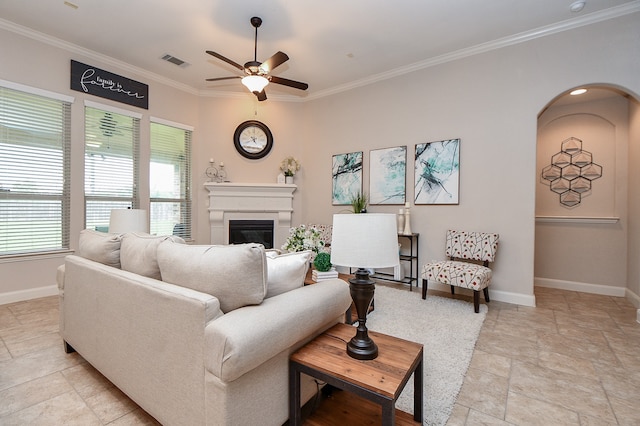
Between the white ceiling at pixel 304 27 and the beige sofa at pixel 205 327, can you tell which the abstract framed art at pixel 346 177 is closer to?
the white ceiling at pixel 304 27

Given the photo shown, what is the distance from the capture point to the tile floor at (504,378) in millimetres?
1537

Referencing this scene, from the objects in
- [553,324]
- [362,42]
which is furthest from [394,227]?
[362,42]

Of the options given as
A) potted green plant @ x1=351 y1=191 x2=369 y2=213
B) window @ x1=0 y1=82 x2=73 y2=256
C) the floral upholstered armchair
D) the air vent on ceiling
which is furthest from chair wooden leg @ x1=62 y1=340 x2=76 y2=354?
the air vent on ceiling

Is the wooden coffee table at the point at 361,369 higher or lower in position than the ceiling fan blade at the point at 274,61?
lower

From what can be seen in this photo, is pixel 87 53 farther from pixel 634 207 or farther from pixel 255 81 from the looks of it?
pixel 634 207

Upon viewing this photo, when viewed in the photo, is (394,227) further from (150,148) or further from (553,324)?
(150,148)

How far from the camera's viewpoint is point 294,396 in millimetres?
1284

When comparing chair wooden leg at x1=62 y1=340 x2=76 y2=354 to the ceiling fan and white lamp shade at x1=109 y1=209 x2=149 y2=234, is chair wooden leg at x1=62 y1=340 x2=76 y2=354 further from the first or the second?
the ceiling fan

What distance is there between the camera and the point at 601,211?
12.8 ft

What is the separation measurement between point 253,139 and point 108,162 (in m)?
2.23

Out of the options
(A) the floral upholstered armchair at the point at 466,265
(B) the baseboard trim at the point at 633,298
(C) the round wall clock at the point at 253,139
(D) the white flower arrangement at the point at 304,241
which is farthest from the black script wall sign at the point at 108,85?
(B) the baseboard trim at the point at 633,298

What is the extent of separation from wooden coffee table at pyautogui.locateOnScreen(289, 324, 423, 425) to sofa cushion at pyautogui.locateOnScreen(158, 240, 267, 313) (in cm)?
36

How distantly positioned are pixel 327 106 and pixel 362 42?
1.53 meters

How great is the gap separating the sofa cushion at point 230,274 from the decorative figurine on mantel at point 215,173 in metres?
4.02
